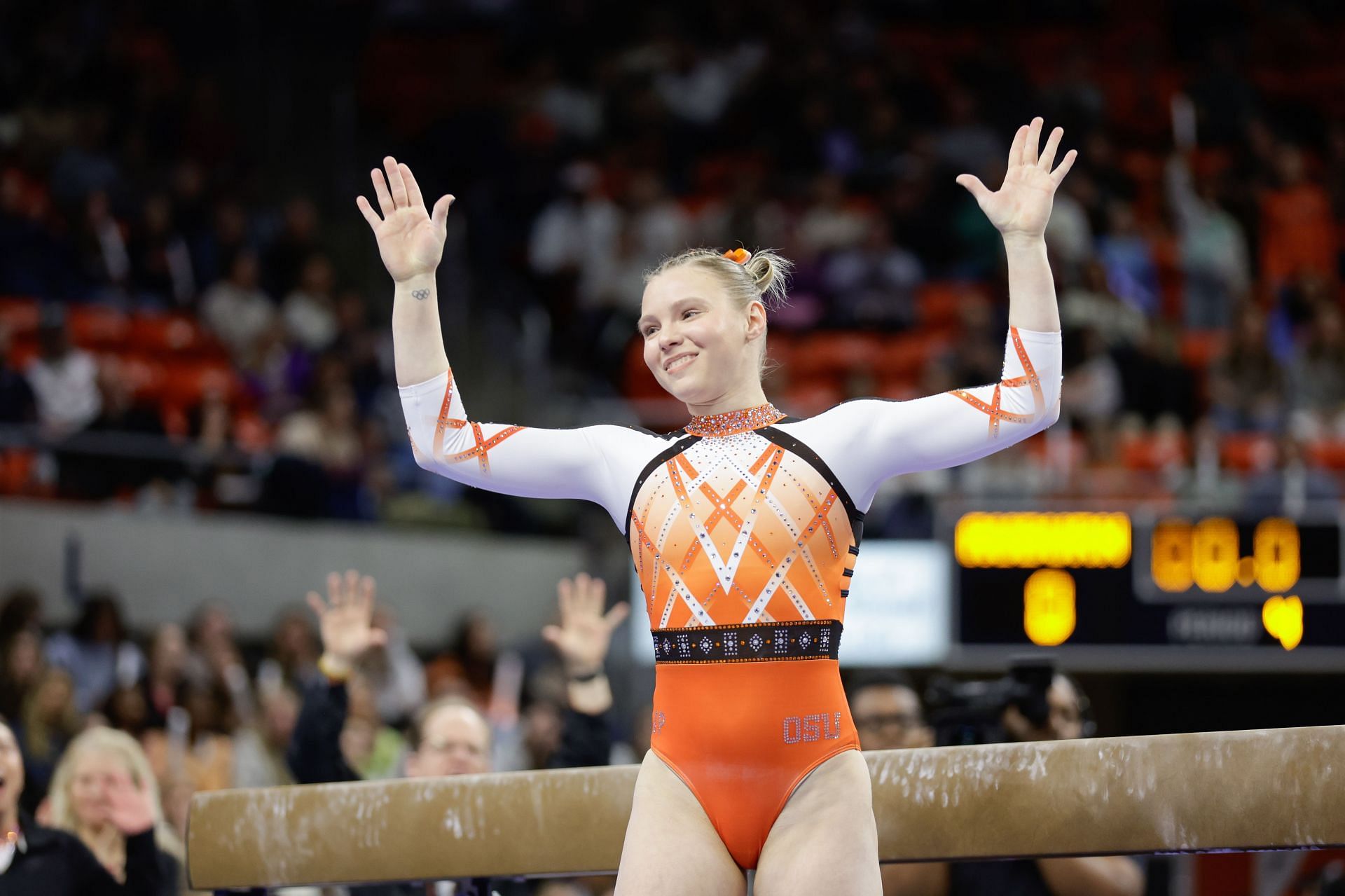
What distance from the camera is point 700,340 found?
345 centimetres

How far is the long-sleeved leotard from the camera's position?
127 inches

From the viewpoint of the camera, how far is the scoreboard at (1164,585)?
8.84 metres

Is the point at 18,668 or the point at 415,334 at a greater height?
the point at 415,334

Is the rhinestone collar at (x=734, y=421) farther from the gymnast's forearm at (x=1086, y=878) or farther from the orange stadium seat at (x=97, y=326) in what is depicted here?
the orange stadium seat at (x=97, y=326)

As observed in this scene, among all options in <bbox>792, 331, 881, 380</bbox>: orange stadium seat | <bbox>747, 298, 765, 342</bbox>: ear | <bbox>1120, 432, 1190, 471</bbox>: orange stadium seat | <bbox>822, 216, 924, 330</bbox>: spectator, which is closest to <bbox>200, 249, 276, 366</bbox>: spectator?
<bbox>792, 331, 881, 380</bbox>: orange stadium seat

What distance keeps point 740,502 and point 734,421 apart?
22cm

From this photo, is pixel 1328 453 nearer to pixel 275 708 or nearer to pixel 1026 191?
pixel 275 708

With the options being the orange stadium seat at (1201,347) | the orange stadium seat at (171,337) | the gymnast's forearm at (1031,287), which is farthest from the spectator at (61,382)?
the gymnast's forearm at (1031,287)

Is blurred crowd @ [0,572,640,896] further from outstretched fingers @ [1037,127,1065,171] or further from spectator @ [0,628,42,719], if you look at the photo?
outstretched fingers @ [1037,127,1065,171]

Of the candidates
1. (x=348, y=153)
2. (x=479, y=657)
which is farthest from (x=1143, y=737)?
(x=348, y=153)

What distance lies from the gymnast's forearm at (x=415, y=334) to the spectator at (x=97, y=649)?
6005 millimetres

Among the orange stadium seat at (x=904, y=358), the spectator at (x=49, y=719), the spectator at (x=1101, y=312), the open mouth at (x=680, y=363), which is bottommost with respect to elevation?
the spectator at (x=49, y=719)

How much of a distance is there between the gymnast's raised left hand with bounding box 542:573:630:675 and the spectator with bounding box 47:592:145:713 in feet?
15.6

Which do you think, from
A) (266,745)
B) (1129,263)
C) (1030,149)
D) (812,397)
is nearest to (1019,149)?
(1030,149)
